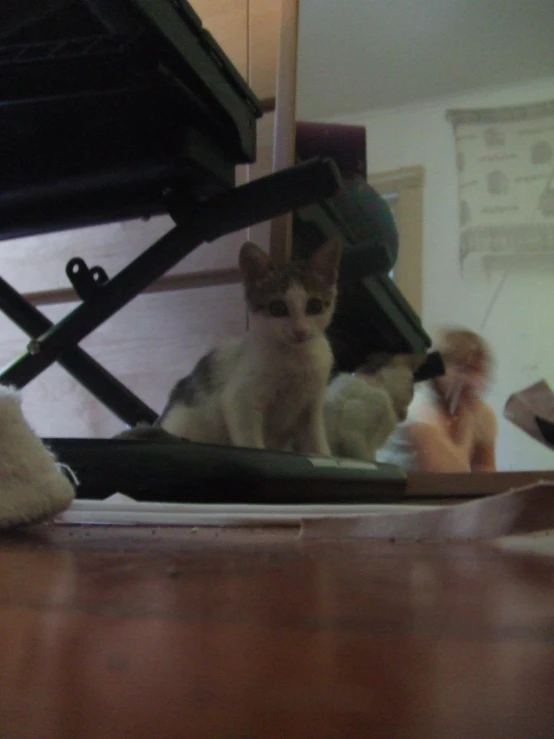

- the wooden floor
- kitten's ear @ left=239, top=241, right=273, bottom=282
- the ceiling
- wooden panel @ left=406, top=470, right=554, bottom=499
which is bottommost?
the wooden floor

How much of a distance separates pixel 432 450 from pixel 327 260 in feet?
1.80

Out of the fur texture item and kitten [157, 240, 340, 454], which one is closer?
the fur texture item

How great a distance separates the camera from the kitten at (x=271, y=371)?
105 centimetres

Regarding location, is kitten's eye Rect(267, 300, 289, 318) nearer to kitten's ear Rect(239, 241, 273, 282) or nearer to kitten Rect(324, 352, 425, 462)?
kitten's ear Rect(239, 241, 273, 282)

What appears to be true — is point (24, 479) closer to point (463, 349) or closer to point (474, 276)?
point (463, 349)

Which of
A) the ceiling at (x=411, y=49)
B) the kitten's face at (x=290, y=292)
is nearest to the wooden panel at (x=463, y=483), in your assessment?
the kitten's face at (x=290, y=292)

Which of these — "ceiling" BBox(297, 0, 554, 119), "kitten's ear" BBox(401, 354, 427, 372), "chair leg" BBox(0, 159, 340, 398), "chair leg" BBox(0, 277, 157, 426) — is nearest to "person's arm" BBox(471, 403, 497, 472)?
"kitten's ear" BBox(401, 354, 427, 372)

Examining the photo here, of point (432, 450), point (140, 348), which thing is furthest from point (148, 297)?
point (432, 450)

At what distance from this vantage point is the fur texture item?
51 cm

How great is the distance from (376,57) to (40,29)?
1.69 m

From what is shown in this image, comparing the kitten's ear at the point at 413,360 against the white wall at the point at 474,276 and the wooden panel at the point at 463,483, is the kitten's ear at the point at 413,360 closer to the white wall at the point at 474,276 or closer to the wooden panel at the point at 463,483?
the wooden panel at the point at 463,483

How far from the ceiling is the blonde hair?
3.19 feet

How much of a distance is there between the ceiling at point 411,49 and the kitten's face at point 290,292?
3.93 feet

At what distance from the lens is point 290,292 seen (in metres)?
1.07
